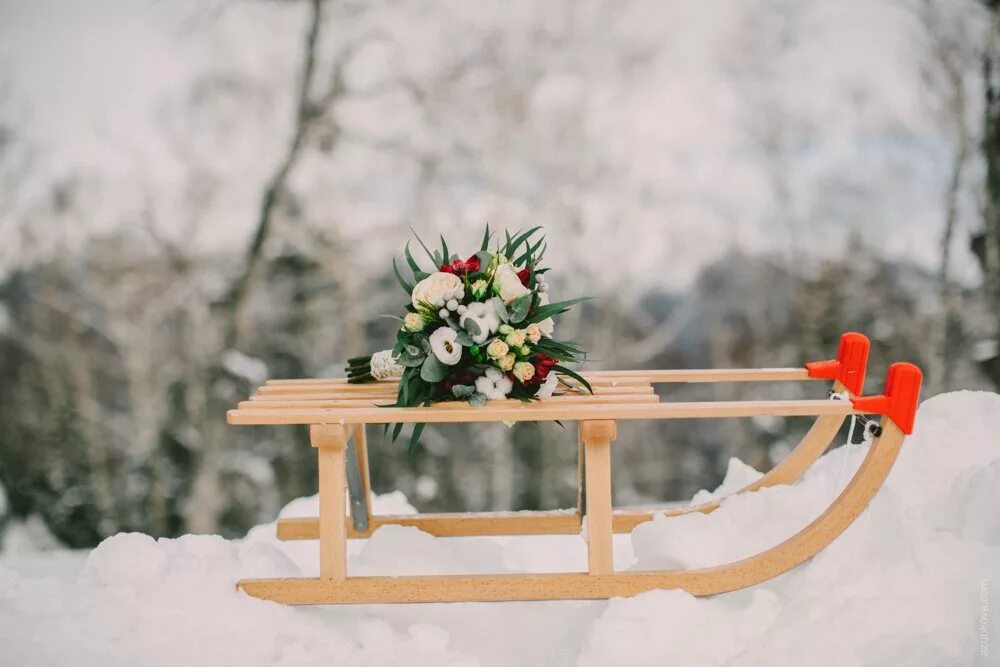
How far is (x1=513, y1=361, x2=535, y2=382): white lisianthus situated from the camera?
2.15 metres

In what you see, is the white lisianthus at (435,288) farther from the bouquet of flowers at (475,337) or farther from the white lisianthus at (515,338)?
the white lisianthus at (515,338)

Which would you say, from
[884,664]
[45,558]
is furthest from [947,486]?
[45,558]

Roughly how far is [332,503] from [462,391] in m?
0.44

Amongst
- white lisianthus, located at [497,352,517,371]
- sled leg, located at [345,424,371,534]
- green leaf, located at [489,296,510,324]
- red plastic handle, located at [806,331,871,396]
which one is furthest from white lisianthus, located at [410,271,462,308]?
red plastic handle, located at [806,331,871,396]

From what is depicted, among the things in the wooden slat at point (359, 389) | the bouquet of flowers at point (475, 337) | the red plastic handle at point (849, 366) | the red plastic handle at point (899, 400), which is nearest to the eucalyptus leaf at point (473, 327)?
the bouquet of flowers at point (475, 337)

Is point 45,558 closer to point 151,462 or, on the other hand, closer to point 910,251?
point 151,462

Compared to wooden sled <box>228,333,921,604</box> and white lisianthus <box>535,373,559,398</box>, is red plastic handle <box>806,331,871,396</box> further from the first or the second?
white lisianthus <box>535,373,559,398</box>

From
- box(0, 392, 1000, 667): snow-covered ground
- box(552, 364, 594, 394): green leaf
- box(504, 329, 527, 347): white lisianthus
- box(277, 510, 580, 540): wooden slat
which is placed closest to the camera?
box(0, 392, 1000, 667): snow-covered ground

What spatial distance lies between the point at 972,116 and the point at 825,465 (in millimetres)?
3808

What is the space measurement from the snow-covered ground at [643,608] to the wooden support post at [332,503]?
17 centimetres

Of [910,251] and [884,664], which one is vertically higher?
[910,251]

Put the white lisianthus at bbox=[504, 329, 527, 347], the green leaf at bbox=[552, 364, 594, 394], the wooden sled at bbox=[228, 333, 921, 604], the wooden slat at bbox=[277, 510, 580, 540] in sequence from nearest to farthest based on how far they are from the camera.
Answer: the wooden sled at bbox=[228, 333, 921, 604]
the white lisianthus at bbox=[504, 329, 527, 347]
the green leaf at bbox=[552, 364, 594, 394]
the wooden slat at bbox=[277, 510, 580, 540]

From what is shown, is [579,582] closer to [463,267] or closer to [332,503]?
[332,503]

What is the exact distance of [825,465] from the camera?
275cm
